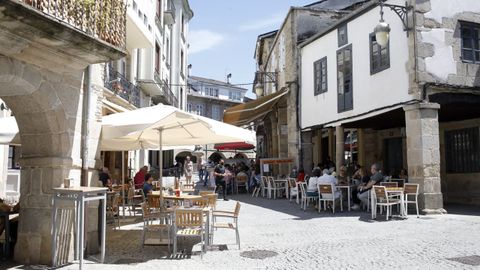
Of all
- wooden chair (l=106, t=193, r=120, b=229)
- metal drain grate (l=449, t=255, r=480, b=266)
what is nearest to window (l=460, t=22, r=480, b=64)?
metal drain grate (l=449, t=255, r=480, b=266)

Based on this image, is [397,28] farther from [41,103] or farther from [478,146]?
[41,103]

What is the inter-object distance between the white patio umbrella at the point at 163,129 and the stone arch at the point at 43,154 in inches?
30.4

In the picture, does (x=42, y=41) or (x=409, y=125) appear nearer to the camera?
(x=42, y=41)

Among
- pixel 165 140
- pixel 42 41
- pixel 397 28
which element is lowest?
pixel 165 140

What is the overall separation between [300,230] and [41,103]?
5510mm

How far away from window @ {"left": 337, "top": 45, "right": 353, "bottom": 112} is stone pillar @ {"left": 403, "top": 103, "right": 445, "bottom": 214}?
3.54 m

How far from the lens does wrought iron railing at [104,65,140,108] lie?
1550 centimetres

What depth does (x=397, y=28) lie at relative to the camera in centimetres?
1198

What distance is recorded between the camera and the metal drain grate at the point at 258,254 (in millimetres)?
6703

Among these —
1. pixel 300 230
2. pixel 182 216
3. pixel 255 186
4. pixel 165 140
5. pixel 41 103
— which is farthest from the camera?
pixel 255 186

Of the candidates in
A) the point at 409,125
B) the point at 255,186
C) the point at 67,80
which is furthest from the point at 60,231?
the point at 255,186

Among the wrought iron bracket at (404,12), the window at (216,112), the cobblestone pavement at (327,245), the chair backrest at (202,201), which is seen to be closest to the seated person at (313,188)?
the cobblestone pavement at (327,245)

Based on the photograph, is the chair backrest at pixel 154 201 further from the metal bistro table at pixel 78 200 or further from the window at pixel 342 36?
the window at pixel 342 36

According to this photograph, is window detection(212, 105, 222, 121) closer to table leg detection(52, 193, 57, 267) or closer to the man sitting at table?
the man sitting at table
